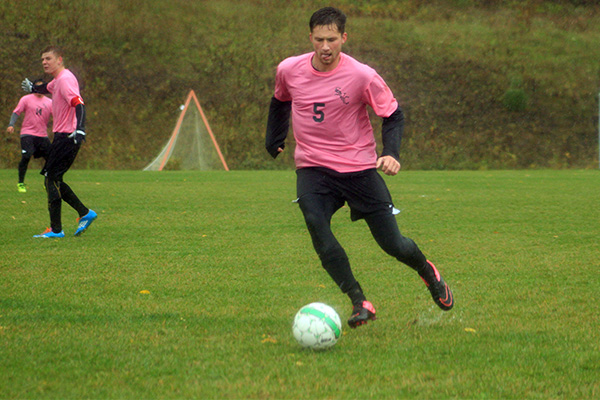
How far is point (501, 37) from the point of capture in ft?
121

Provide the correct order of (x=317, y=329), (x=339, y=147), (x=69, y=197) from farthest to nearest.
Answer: (x=69, y=197), (x=339, y=147), (x=317, y=329)

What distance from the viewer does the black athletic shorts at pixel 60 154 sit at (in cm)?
816

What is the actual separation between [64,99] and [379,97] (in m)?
5.12

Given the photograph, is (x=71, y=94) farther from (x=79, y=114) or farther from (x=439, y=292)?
(x=439, y=292)

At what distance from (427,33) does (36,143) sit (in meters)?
25.3

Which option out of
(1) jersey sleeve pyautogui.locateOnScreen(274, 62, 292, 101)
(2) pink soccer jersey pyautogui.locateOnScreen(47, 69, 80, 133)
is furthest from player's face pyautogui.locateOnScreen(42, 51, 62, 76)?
(1) jersey sleeve pyautogui.locateOnScreen(274, 62, 292, 101)

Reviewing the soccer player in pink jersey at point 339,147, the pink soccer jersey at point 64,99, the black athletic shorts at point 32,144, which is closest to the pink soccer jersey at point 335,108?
the soccer player in pink jersey at point 339,147

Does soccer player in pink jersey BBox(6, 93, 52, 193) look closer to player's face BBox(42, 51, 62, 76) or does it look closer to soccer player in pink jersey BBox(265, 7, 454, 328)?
player's face BBox(42, 51, 62, 76)

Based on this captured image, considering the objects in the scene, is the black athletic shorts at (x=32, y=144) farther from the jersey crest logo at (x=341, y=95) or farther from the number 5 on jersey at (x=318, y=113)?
the jersey crest logo at (x=341, y=95)

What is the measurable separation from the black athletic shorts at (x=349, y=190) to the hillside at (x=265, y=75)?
25633mm

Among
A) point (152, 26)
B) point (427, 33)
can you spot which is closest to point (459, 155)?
point (427, 33)

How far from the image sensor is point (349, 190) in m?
4.27

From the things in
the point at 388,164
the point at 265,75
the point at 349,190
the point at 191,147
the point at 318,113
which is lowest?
the point at 191,147

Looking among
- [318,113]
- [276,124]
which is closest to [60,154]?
[276,124]
